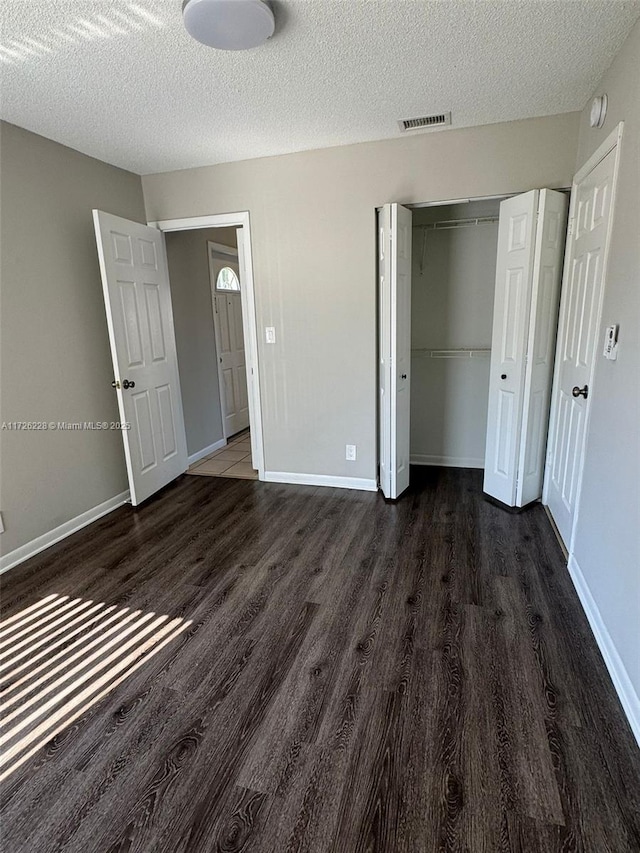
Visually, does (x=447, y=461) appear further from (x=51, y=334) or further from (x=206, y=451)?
(x=51, y=334)

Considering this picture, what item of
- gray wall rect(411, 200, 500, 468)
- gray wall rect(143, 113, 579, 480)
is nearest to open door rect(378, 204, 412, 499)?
gray wall rect(143, 113, 579, 480)

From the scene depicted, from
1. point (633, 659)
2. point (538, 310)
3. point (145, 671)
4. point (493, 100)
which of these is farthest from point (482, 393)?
point (145, 671)

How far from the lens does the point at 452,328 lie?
3869 mm

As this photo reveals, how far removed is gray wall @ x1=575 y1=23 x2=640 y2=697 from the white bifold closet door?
1.95 ft

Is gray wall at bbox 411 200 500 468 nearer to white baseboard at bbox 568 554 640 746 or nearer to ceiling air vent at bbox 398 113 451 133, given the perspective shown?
ceiling air vent at bbox 398 113 451 133

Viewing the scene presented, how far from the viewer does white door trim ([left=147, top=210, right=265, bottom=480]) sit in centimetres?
349

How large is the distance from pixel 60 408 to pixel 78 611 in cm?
135

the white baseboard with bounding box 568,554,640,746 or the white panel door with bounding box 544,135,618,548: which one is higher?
the white panel door with bounding box 544,135,618,548

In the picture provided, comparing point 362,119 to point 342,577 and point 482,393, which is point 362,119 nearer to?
point 482,393

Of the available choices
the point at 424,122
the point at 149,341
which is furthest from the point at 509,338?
the point at 149,341

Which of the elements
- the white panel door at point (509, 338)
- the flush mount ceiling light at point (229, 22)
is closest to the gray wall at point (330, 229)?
the white panel door at point (509, 338)

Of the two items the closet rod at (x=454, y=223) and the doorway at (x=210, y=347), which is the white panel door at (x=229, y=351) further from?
the closet rod at (x=454, y=223)

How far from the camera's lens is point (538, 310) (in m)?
2.82

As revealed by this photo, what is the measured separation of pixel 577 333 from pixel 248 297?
2.32 metres
